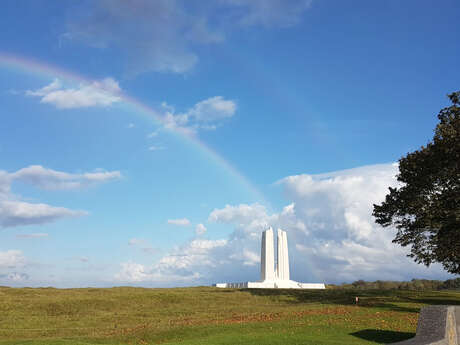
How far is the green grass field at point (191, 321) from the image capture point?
2466 centimetres

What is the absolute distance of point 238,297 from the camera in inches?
2104

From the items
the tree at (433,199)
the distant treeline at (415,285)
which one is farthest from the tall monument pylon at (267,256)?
the tree at (433,199)

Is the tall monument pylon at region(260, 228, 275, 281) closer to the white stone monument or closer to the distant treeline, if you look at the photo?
the white stone monument

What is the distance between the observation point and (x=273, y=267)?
71.5 metres

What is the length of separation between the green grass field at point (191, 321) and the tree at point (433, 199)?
230 inches

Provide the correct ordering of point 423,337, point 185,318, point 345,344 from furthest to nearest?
point 185,318
point 345,344
point 423,337

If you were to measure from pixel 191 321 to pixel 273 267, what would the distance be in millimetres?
39679

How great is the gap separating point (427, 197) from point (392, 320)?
16.2 meters

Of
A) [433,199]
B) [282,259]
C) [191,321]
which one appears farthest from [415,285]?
[191,321]

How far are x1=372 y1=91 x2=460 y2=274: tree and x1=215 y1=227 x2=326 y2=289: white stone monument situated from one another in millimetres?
27689

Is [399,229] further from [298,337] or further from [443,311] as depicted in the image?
[443,311]

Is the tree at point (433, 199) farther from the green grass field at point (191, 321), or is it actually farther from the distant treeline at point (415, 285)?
the distant treeline at point (415, 285)

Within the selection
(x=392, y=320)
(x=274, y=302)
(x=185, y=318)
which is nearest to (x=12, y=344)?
(x=185, y=318)

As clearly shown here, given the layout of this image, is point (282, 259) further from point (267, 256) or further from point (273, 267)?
point (267, 256)
